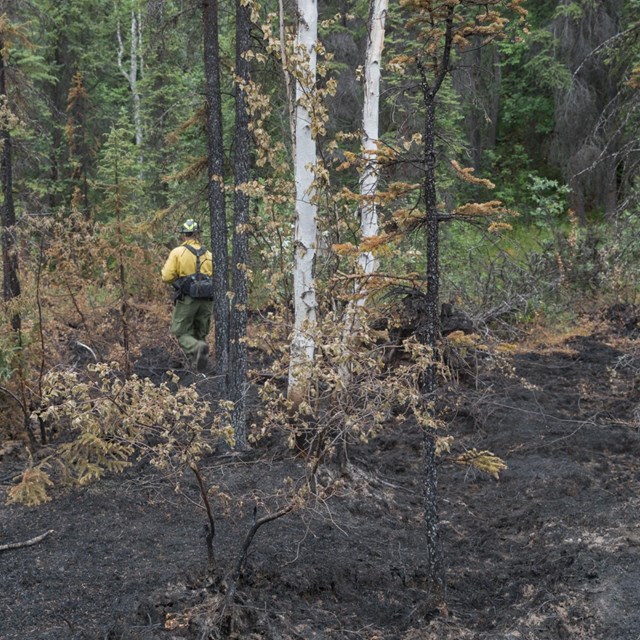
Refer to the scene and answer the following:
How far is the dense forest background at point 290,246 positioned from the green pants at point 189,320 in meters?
0.51

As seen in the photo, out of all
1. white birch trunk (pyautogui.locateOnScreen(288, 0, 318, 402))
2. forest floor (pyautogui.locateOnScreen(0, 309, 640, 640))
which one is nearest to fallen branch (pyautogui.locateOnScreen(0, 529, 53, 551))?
forest floor (pyautogui.locateOnScreen(0, 309, 640, 640))

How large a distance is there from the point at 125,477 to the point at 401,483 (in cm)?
291

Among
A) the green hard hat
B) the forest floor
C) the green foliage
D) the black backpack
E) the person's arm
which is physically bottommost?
the forest floor

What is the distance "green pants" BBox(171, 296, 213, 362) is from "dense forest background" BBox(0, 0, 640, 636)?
0.51 metres

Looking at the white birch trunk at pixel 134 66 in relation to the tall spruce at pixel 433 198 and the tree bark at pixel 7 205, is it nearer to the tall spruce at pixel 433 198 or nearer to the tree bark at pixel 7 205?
the tree bark at pixel 7 205

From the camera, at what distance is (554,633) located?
17.4 feet

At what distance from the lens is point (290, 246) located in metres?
8.46

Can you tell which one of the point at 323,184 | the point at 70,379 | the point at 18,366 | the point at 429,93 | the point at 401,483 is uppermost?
the point at 429,93

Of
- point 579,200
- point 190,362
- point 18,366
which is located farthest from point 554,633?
point 579,200

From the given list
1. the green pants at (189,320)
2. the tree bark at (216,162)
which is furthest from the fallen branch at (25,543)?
the green pants at (189,320)

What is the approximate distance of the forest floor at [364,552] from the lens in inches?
211

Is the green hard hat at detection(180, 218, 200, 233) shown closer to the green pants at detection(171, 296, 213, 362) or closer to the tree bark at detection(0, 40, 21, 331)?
the green pants at detection(171, 296, 213, 362)

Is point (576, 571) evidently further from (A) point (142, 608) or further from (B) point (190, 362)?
(B) point (190, 362)

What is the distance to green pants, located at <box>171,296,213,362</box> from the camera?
12.2 metres
